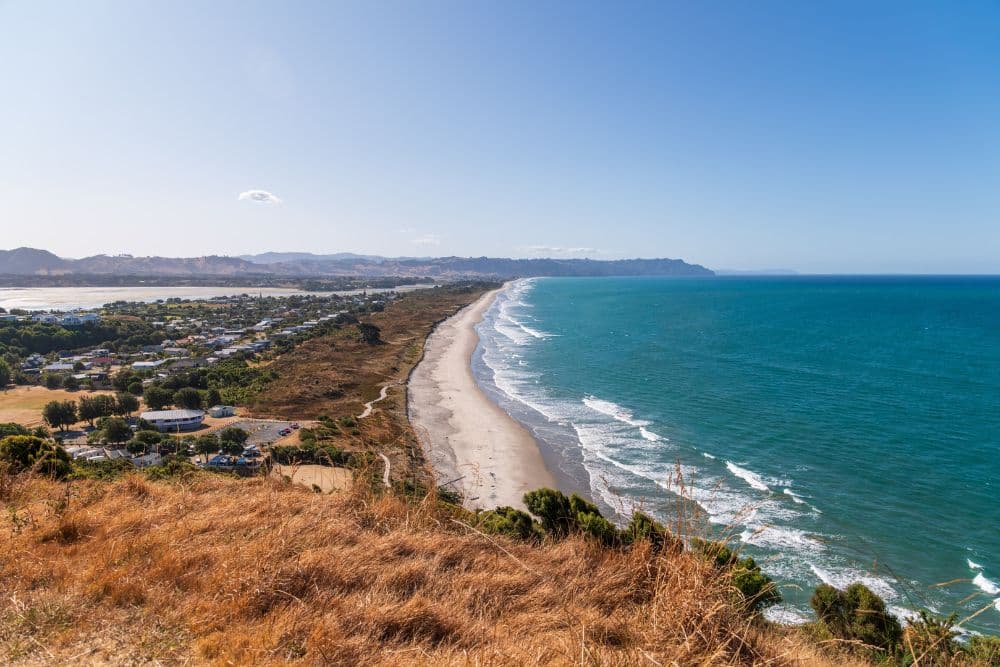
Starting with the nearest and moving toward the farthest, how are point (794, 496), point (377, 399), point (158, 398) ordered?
point (794, 496) → point (158, 398) → point (377, 399)

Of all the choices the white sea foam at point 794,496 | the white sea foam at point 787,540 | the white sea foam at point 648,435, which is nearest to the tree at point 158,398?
the white sea foam at point 648,435

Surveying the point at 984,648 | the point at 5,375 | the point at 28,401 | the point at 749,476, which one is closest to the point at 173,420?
the point at 28,401

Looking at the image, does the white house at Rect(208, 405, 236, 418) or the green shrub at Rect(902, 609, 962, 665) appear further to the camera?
the white house at Rect(208, 405, 236, 418)

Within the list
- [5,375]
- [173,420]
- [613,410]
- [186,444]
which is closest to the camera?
[186,444]

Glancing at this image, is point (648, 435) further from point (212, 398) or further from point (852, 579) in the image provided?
point (212, 398)

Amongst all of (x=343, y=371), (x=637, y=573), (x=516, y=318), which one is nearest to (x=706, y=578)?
(x=637, y=573)

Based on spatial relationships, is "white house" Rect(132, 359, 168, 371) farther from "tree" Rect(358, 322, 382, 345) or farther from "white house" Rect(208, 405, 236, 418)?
"tree" Rect(358, 322, 382, 345)

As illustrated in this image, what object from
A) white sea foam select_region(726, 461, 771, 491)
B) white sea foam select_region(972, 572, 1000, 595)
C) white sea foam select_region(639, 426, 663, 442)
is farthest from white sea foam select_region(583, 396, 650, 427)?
white sea foam select_region(972, 572, 1000, 595)
